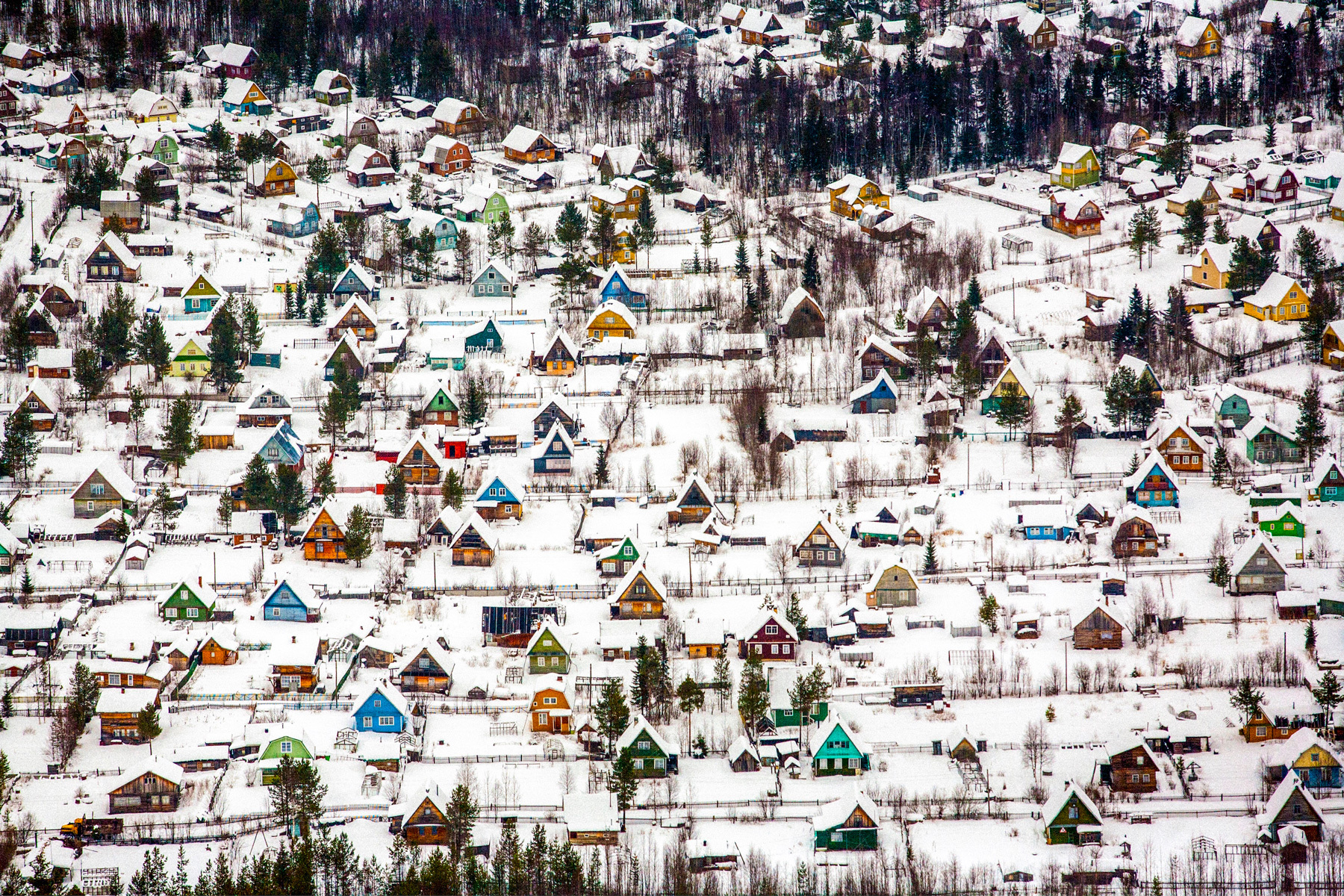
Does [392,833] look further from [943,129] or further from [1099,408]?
[943,129]

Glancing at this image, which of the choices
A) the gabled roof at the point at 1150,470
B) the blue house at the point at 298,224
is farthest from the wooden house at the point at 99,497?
the gabled roof at the point at 1150,470

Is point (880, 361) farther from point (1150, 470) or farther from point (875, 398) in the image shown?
point (1150, 470)

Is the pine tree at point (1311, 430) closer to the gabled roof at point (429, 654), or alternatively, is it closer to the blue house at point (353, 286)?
the gabled roof at point (429, 654)

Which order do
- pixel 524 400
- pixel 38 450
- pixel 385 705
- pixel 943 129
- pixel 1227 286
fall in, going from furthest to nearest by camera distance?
1. pixel 943 129
2. pixel 1227 286
3. pixel 524 400
4. pixel 38 450
5. pixel 385 705

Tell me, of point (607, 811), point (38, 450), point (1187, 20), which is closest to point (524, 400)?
point (38, 450)

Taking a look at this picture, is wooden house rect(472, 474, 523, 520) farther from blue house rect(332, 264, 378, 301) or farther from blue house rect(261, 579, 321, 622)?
blue house rect(332, 264, 378, 301)

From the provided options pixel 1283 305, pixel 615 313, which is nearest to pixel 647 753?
pixel 615 313
